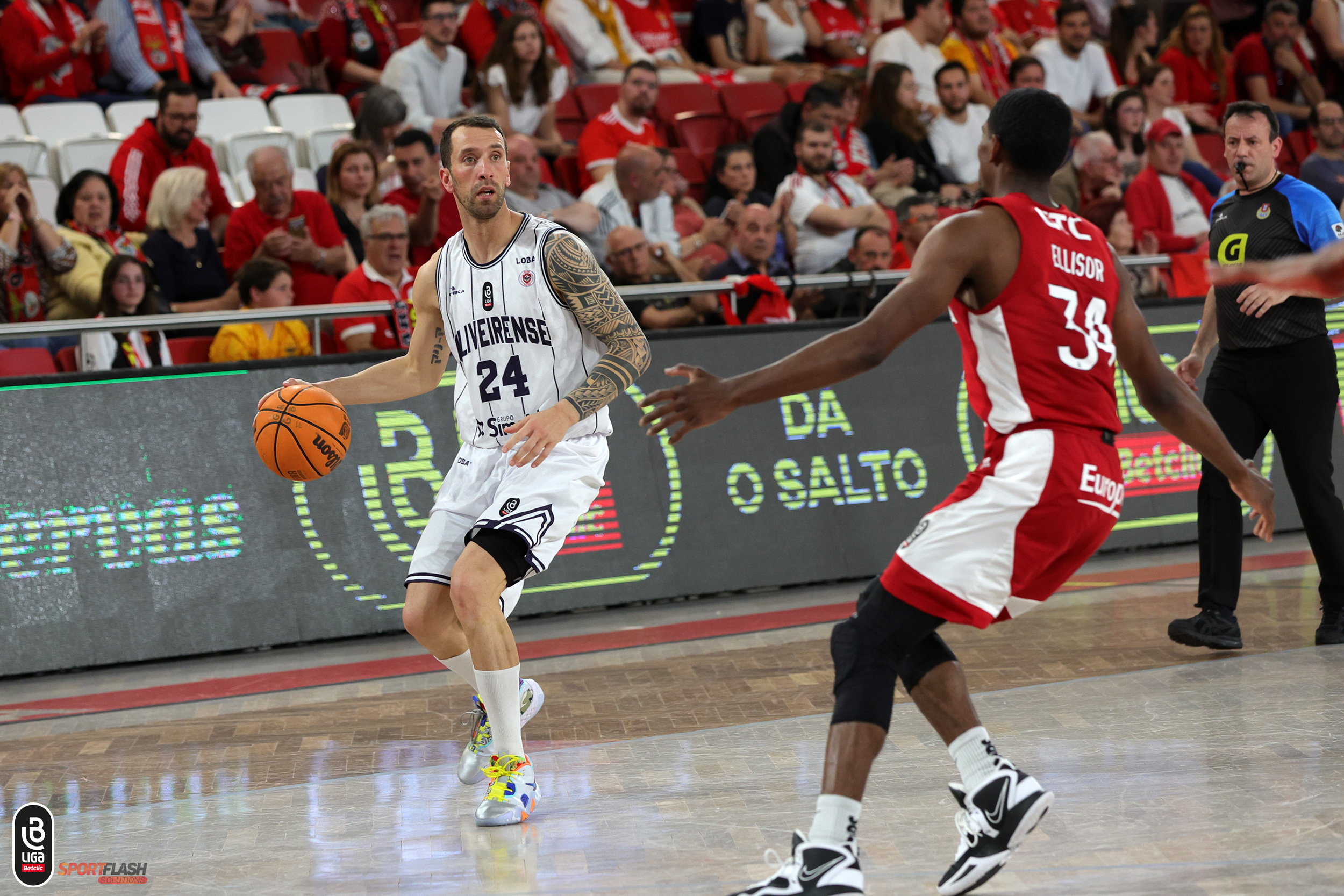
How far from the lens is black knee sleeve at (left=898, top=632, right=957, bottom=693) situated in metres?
3.92

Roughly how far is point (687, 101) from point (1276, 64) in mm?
6671

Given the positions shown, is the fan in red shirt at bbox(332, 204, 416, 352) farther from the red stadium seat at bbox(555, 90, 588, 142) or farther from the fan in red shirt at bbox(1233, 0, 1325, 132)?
the fan in red shirt at bbox(1233, 0, 1325, 132)

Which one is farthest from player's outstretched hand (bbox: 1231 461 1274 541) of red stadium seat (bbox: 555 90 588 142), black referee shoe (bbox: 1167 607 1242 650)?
red stadium seat (bbox: 555 90 588 142)

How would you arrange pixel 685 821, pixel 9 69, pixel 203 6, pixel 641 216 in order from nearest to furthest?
1. pixel 685 821
2. pixel 641 216
3. pixel 9 69
4. pixel 203 6

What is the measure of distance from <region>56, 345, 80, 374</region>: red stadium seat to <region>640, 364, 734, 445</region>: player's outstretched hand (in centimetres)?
562

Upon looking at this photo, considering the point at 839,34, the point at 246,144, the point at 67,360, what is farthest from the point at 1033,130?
the point at 839,34

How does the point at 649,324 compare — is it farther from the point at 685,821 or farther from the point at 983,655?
the point at 685,821

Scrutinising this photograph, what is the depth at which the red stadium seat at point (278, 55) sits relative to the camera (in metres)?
12.5

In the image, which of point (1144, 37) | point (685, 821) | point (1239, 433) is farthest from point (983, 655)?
point (1144, 37)

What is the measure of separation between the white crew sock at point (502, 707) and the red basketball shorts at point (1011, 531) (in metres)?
1.68

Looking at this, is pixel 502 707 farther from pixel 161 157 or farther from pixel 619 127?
pixel 619 127

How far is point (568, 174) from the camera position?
1149 cm

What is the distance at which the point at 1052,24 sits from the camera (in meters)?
15.5

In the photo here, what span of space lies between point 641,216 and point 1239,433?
4.82 m
